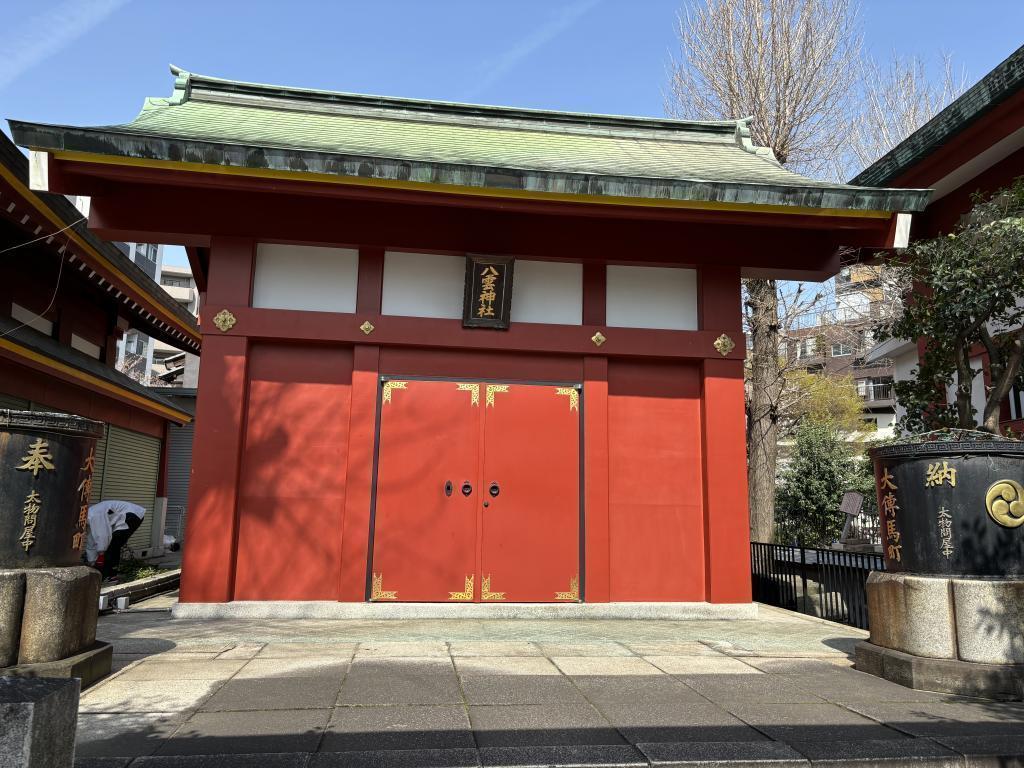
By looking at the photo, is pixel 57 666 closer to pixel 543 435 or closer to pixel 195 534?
pixel 195 534

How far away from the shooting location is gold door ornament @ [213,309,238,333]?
297 inches

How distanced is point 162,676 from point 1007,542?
605cm

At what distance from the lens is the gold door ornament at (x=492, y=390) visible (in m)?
8.02

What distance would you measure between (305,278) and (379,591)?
3.68 metres

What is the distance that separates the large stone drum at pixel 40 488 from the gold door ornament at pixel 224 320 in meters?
2.81

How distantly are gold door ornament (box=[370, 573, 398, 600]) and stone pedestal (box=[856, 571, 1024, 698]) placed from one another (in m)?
4.78

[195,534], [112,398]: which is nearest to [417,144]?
[195,534]

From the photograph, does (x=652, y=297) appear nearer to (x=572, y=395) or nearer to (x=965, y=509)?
(x=572, y=395)

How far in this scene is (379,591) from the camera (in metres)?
7.50

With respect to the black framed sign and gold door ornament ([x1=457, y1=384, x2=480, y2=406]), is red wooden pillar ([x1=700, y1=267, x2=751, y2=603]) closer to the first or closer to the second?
the black framed sign

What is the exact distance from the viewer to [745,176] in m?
8.25

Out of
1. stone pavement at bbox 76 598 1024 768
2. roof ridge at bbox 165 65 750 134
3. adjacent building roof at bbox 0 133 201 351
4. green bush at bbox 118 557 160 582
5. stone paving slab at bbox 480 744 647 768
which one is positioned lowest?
green bush at bbox 118 557 160 582

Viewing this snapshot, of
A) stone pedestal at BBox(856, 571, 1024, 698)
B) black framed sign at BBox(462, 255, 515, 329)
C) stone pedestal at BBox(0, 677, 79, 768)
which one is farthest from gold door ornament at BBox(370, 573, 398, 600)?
stone pedestal at BBox(0, 677, 79, 768)

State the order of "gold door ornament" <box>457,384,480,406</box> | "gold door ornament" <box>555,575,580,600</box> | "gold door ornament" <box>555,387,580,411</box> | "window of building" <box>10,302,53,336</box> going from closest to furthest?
"gold door ornament" <box>555,575,580,600</box>
"gold door ornament" <box>457,384,480,406</box>
"gold door ornament" <box>555,387,580,411</box>
"window of building" <box>10,302,53,336</box>
